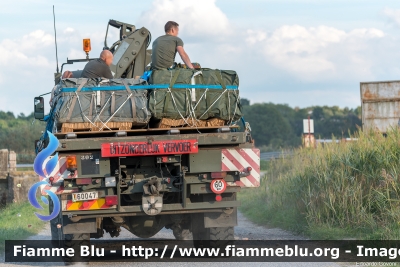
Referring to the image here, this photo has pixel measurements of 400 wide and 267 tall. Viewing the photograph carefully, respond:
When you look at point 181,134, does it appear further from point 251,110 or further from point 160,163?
point 251,110

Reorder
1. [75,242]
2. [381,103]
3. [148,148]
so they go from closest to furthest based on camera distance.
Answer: [148,148] < [75,242] < [381,103]

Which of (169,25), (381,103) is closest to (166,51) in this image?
(169,25)

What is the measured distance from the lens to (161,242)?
43.8 feet

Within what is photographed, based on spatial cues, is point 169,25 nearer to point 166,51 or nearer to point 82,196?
point 166,51

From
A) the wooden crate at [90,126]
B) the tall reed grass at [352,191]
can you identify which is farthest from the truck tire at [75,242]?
the tall reed grass at [352,191]

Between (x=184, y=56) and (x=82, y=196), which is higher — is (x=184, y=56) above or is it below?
above

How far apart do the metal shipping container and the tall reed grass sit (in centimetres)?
516

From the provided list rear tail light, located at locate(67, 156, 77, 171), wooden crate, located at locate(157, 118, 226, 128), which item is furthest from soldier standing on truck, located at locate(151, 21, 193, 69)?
rear tail light, located at locate(67, 156, 77, 171)

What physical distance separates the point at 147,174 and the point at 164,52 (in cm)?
205

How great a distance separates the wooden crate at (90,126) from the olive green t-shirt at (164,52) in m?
1.61

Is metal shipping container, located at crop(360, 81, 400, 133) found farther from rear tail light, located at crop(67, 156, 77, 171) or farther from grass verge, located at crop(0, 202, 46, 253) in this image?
rear tail light, located at crop(67, 156, 77, 171)

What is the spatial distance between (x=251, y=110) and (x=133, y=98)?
77815 mm

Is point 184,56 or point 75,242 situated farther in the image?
point 184,56

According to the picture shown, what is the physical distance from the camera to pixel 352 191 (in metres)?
12.6
